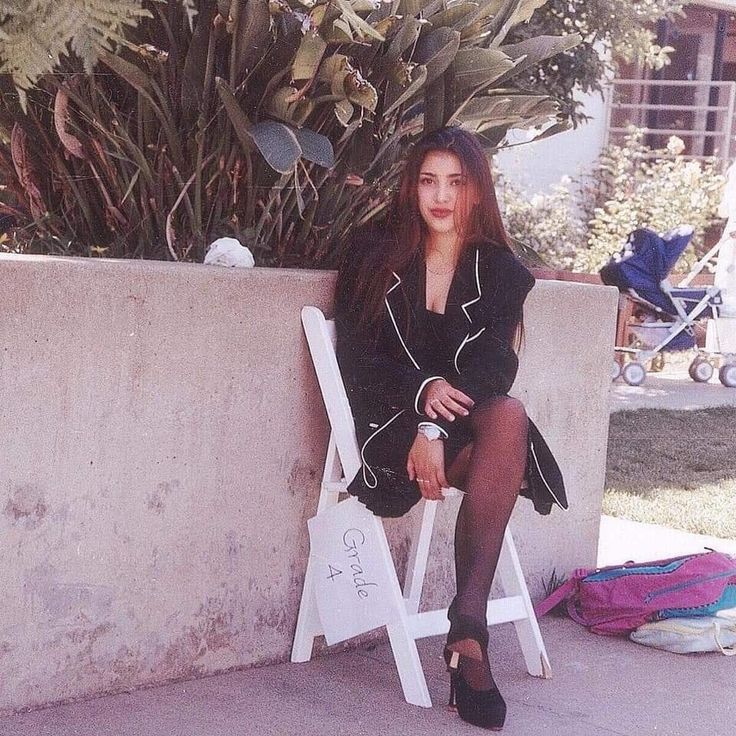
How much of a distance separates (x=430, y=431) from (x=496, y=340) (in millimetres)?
334

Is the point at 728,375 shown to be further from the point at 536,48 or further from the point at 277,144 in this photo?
the point at 277,144

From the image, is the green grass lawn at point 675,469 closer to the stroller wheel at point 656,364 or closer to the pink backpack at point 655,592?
the pink backpack at point 655,592

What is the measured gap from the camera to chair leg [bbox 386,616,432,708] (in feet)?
Result: 9.75

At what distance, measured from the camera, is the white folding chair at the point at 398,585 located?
118 inches

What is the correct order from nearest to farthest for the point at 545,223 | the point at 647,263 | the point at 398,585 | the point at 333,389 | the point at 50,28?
the point at 50,28 → the point at 398,585 → the point at 333,389 → the point at 647,263 → the point at 545,223

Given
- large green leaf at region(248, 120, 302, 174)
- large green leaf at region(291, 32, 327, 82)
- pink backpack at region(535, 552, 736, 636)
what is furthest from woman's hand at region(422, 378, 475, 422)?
pink backpack at region(535, 552, 736, 636)

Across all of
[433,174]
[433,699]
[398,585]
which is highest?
[433,174]

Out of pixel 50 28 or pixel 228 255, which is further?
pixel 228 255

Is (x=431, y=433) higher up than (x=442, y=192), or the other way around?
(x=442, y=192)

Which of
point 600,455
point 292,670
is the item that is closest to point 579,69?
point 600,455

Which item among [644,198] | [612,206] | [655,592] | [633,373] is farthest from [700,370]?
[655,592]

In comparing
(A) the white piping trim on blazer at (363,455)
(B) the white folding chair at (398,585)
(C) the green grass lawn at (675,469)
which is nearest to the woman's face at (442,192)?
(B) the white folding chair at (398,585)

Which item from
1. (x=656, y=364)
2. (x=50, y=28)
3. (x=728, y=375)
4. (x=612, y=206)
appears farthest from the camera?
(x=612, y=206)

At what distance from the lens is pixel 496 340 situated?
3.20 m
